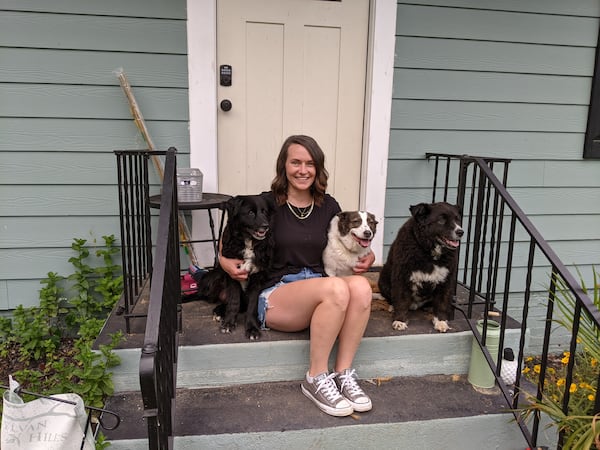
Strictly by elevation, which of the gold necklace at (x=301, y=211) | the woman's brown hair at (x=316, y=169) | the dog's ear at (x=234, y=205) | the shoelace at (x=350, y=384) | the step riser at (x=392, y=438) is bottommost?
the step riser at (x=392, y=438)

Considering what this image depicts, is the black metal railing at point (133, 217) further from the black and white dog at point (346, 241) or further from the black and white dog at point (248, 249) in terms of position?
Answer: the black and white dog at point (346, 241)

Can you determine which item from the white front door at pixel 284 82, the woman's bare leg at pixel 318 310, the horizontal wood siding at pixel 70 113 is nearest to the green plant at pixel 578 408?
the woman's bare leg at pixel 318 310

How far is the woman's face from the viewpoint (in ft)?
8.00

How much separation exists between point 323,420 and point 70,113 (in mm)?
2469

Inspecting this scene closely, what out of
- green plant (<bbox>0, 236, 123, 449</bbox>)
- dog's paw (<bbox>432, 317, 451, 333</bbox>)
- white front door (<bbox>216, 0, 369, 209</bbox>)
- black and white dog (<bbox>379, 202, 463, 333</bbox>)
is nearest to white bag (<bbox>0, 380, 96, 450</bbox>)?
green plant (<bbox>0, 236, 123, 449</bbox>)

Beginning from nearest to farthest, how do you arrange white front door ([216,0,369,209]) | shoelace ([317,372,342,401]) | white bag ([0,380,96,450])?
white bag ([0,380,96,450])
shoelace ([317,372,342,401])
white front door ([216,0,369,209])

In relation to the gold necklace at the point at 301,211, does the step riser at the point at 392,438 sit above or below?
below

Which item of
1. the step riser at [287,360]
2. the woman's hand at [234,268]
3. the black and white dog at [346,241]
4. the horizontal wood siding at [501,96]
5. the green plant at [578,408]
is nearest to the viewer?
the green plant at [578,408]

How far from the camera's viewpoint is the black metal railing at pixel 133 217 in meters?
2.48

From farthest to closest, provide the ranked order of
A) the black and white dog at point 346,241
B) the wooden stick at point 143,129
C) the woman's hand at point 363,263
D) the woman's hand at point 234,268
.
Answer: the wooden stick at point 143,129 → the woman's hand at point 363,263 → the black and white dog at point 346,241 → the woman's hand at point 234,268

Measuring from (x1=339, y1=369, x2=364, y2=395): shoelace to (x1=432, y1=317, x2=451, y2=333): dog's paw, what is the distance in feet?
2.01

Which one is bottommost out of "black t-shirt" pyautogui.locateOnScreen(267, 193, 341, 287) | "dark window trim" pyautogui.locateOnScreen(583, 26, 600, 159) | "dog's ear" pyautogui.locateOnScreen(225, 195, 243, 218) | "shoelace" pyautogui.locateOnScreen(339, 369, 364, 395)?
"shoelace" pyautogui.locateOnScreen(339, 369, 364, 395)

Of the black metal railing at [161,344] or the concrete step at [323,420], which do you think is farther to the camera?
the concrete step at [323,420]

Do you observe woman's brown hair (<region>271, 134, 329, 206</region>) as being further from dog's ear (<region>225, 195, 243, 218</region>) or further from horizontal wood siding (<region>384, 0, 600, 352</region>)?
horizontal wood siding (<region>384, 0, 600, 352</region>)
